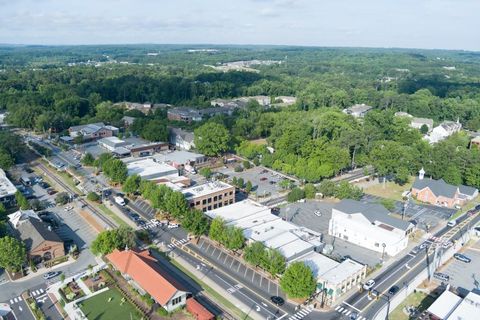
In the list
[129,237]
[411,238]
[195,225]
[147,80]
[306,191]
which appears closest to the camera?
[129,237]

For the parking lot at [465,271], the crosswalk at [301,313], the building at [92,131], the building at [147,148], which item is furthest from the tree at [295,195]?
the building at [92,131]

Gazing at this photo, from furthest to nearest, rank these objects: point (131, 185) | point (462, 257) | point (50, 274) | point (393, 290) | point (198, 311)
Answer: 1. point (131, 185)
2. point (462, 257)
3. point (50, 274)
4. point (393, 290)
5. point (198, 311)

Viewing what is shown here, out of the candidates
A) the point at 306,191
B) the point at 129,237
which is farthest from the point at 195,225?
the point at 306,191

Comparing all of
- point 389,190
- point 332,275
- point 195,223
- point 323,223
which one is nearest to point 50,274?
point 195,223

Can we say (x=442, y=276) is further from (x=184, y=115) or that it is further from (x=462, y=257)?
(x=184, y=115)

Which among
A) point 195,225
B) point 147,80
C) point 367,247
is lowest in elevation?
point 367,247

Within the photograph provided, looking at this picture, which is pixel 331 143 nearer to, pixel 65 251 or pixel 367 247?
pixel 367 247

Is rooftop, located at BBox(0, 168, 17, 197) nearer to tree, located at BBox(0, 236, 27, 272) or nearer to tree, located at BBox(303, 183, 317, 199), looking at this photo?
tree, located at BBox(0, 236, 27, 272)
